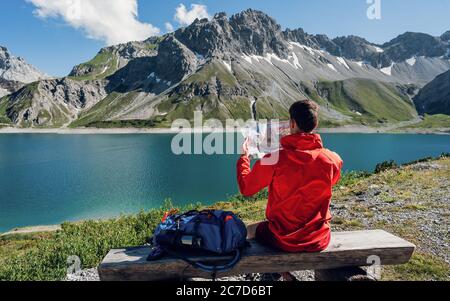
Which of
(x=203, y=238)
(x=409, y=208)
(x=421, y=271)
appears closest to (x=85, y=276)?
(x=203, y=238)

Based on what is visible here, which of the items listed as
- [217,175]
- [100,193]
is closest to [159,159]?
[217,175]

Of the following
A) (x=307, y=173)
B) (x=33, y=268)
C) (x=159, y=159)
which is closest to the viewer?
(x=307, y=173)

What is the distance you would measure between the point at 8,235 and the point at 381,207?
1259 inches

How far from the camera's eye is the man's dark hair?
5.30 m

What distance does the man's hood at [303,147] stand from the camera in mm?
5301

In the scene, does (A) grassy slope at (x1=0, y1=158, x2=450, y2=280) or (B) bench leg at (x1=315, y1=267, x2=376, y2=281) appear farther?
(A) grassy slope at (x1=0, y1=158, x2=450, y2=280)

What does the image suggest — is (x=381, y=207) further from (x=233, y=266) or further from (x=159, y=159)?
(x=159, y=159)

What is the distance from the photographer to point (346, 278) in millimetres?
5879

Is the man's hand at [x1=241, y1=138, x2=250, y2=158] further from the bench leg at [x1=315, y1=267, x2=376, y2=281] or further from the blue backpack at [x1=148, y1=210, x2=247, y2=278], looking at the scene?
the bench leg at [x1=315, y1=267, x2=376, y2=281]

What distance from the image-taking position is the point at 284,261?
5.73m

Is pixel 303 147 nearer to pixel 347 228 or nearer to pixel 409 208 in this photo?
pixel 347 228

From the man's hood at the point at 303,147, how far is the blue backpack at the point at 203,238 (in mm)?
1443

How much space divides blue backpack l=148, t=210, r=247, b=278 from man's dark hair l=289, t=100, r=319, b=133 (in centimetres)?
188

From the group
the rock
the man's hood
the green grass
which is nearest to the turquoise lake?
the rock
